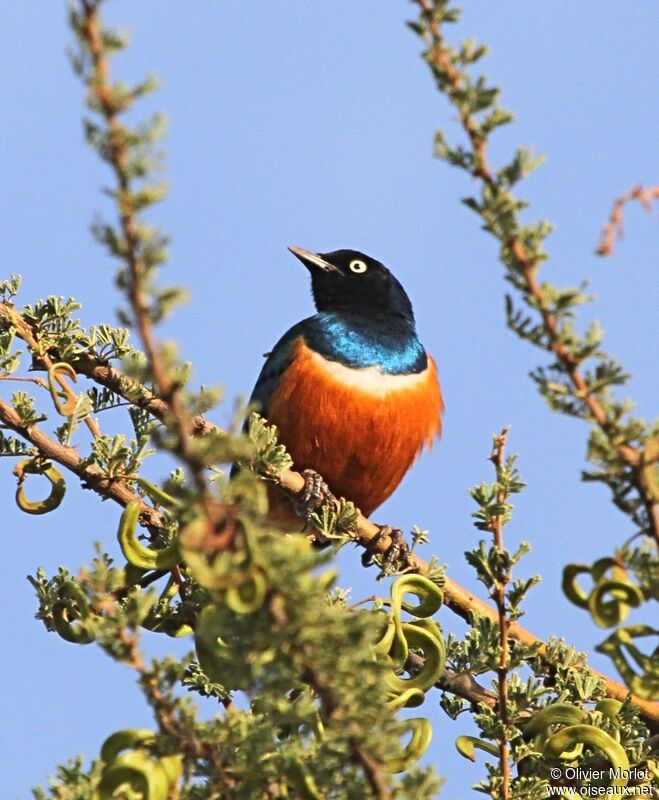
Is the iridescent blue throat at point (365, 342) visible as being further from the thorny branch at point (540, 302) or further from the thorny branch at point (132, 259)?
the thorny branch at point (132, 259)

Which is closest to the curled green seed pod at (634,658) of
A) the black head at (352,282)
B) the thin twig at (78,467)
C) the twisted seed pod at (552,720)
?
the twisted seed pod at (552,720)

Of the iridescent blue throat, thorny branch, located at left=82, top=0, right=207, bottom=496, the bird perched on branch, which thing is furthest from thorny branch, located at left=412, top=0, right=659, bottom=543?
the iridescent blue throat

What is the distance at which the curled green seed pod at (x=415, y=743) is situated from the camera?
8.73 feet

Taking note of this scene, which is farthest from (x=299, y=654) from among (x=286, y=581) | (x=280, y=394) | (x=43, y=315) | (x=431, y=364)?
(x=431, y=364)

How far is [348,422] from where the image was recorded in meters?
6.39

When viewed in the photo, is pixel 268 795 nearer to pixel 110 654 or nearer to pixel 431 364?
pixel 110 654

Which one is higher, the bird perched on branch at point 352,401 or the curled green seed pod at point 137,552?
the bird perched on branch at point 352,401

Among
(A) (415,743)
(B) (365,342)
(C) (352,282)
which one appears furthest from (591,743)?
(C) (352,282)

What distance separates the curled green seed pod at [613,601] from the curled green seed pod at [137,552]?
124 cm

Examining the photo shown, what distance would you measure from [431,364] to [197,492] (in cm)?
557

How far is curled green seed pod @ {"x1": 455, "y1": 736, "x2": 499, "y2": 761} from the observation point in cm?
358

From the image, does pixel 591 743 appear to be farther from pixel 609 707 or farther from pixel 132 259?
pixel 132 259

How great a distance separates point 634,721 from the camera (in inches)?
148

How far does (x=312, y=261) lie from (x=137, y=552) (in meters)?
5.10
